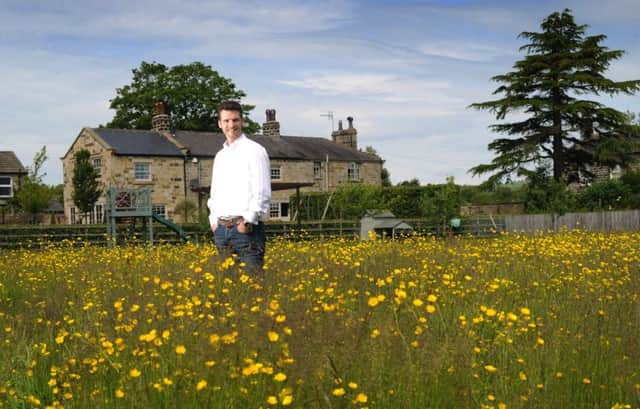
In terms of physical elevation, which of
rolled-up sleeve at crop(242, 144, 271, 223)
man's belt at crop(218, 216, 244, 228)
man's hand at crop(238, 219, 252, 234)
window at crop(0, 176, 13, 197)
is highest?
window at crop(0, 176, 13, 197)

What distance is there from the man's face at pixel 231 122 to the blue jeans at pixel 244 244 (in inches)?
32.1

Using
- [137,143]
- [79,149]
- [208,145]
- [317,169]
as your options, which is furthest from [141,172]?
[317,169]

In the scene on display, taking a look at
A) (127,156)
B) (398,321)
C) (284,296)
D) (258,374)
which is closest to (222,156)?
(284,296)

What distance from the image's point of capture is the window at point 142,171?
117ft

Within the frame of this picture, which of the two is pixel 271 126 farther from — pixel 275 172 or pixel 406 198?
pixel 406 198

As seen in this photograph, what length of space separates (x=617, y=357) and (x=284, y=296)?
2.15m

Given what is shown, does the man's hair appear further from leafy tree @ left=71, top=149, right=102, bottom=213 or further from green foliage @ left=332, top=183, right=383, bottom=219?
leafy tree @ left=71, top=149, right=102, bottom=213

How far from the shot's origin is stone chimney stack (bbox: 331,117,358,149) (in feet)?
153

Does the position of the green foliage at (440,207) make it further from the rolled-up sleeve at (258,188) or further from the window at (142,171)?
the rolled-up sleeve at (258,188)

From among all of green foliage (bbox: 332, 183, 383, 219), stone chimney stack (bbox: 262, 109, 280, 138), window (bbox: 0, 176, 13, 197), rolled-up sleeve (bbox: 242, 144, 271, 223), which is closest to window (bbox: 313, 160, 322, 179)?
stone chimney stack (bbox: 262, 109, 280, 138)

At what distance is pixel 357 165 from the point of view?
43.5 metres

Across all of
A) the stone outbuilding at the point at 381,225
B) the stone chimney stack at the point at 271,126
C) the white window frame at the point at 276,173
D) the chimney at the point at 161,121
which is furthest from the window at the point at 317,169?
the stone outbuilding at the point at 381,225

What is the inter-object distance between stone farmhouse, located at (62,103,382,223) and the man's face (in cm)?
2839

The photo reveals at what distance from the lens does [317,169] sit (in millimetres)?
41688
